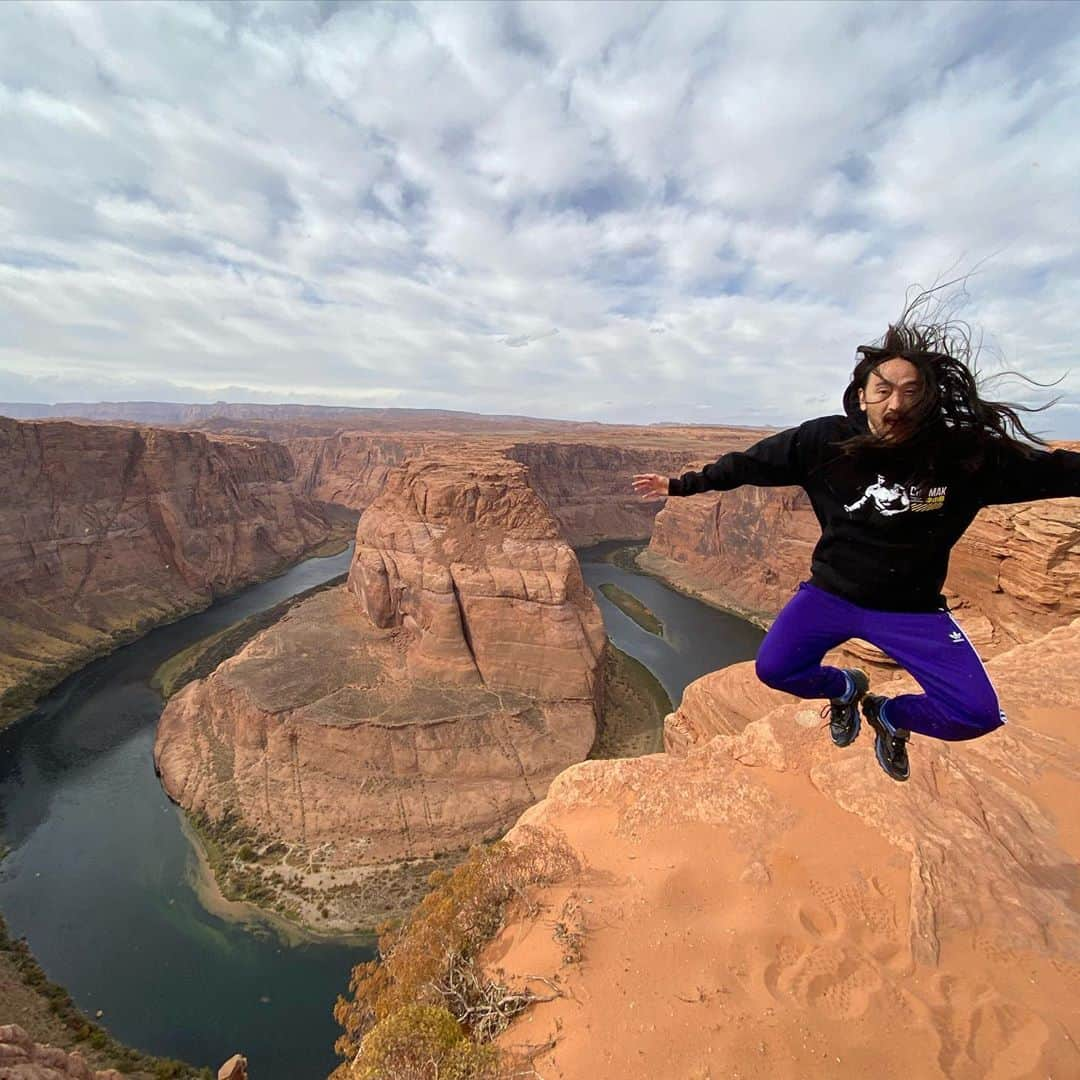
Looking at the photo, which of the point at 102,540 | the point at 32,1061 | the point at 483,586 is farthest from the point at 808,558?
the point at 102,540

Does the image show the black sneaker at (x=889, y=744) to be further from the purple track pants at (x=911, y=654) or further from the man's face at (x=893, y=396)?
the man's face at (x=893, y=396)

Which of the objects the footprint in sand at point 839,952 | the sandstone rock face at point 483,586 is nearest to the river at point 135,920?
the sandstone rock face at point 483,586

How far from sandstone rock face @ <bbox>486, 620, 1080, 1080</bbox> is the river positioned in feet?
Answer: 44.9

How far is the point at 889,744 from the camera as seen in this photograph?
14.5 feet

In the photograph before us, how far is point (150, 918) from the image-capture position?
17.0m

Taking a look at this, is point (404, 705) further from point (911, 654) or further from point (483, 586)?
point (911, 654)

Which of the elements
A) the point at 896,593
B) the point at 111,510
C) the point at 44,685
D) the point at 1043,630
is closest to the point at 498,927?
the point at 896,593

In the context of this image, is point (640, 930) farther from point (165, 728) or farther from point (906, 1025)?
point (165, 728)

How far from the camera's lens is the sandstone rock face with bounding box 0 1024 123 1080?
225 inches

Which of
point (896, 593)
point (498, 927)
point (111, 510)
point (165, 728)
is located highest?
point (896, 593)

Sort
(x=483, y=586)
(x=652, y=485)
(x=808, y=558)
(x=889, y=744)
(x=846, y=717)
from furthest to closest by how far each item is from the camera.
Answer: (x=808, y=558) < (x=483, y=586) < (x=846, y=717) < (x=652, y=485) < (x=889, y=744)

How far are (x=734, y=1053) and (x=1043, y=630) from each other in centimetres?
1939

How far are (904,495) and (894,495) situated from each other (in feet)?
0.17

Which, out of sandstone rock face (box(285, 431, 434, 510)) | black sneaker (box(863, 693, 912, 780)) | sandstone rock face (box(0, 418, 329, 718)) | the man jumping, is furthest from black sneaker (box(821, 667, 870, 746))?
sandstone rock face (box(285, 431, 434, 510))
